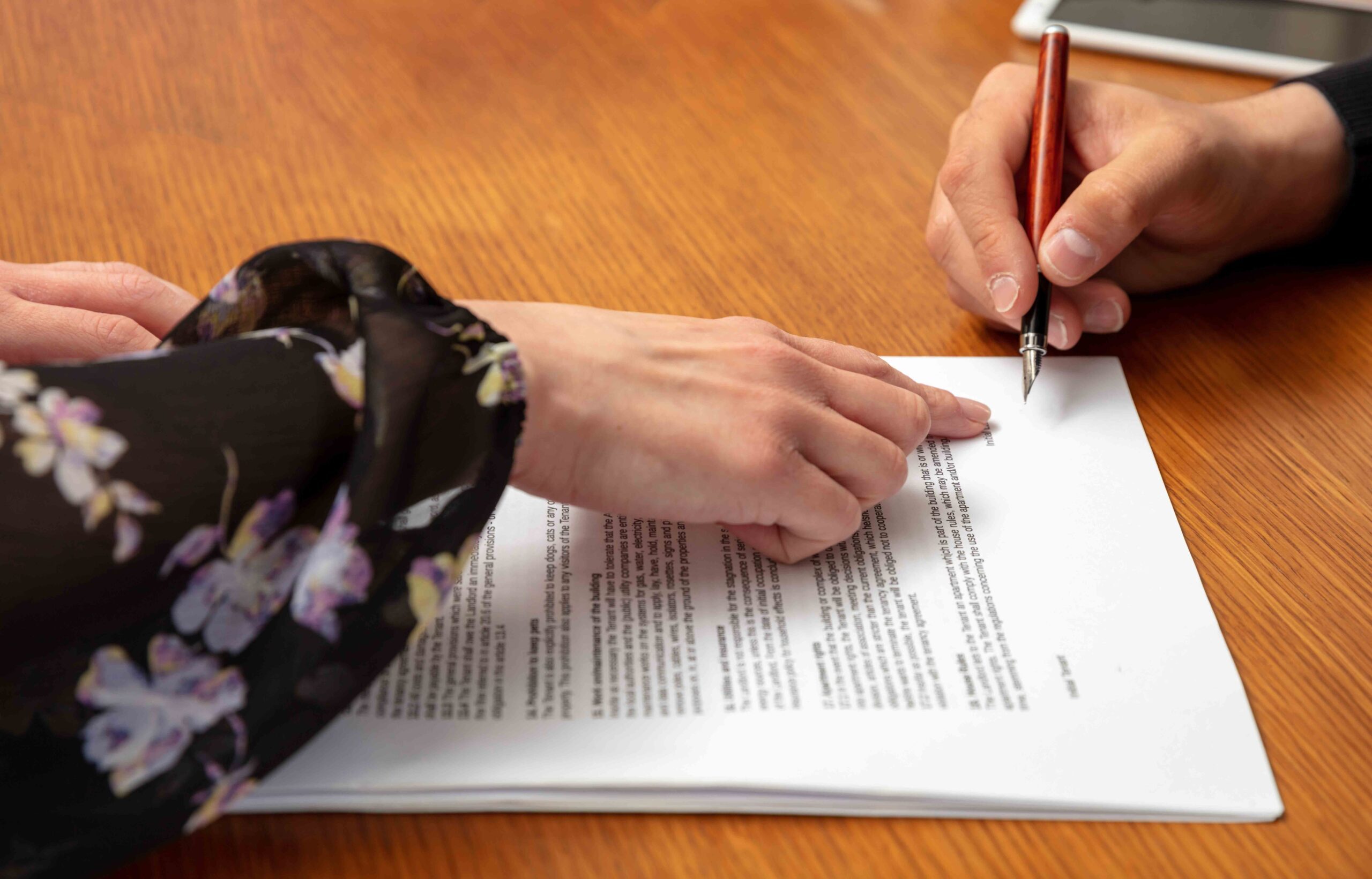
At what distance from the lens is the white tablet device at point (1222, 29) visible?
96 cm

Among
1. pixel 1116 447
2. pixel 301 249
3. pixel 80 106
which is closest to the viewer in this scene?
pixel 301 249

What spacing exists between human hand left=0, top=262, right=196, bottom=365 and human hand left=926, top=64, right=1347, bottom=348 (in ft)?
1.64

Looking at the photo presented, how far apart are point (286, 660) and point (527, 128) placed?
0.59 metres

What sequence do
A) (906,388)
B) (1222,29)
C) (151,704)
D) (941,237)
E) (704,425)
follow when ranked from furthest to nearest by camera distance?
(1222,29) < (941,237) < (906,388) < (704,425) < (151,704)

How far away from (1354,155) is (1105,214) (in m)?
0.27

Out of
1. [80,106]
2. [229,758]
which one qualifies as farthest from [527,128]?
[229,758]

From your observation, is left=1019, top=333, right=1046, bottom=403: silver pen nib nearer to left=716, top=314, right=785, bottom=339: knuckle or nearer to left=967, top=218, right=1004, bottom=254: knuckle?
left=967, top=218, right=1004, bottom=254: knuckle

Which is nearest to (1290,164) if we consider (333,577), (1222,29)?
(1222,29)

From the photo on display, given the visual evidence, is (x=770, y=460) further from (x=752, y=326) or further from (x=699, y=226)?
(x=699, y=226)

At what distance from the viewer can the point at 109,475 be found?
0.39 meters

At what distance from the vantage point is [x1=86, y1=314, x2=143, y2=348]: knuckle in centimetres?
61

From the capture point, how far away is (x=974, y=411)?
2.11ft

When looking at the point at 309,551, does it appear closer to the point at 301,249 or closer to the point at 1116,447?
the point at 301,249

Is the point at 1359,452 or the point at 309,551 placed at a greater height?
the point at 309,551
